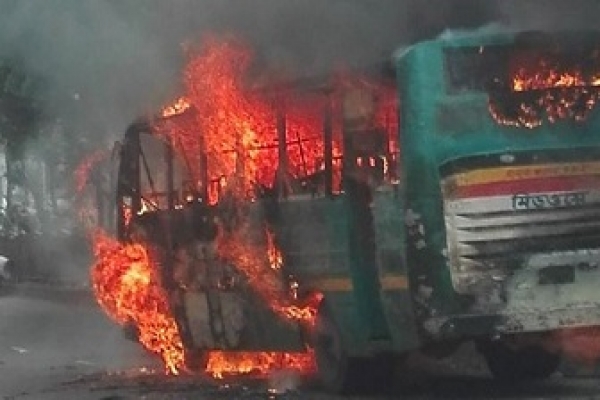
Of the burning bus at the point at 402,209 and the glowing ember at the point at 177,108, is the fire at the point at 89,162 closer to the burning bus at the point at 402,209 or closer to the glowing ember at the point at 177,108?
the glowing ember at the point at 177,108

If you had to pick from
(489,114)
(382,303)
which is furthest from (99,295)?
(489,114)

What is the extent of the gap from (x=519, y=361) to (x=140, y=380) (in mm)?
3849

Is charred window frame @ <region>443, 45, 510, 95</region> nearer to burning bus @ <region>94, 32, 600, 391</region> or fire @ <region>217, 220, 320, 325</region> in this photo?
burning bus @ <region>94, 32, 600, 391</region>

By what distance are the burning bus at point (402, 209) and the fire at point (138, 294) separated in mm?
883

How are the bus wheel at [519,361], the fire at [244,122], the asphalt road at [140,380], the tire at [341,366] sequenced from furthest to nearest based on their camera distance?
the bus wheel at [519,361] → the asphalt road at [140,380] → the tire at [341,366] → the fire at [244,122]

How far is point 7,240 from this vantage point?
142 feet

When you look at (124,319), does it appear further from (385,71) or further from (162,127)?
(385,71)

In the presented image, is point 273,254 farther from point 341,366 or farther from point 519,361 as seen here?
point 519,361

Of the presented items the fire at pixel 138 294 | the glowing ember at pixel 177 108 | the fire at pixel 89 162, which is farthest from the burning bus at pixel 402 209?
the fire at pixel 89 162

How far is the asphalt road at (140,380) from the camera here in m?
12.9

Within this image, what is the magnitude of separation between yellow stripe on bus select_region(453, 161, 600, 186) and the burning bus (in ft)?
0.05

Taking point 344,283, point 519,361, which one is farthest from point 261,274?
point 519,361

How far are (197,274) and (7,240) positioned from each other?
29.3 meters

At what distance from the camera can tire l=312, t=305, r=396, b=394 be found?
12.7m
